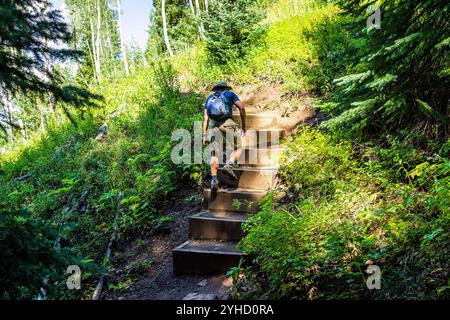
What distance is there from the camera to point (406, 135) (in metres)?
5.53

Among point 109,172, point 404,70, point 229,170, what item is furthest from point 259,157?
point 109,172

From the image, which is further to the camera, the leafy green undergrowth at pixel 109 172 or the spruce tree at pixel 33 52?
the leafy green undergrowth at pixel 109 172

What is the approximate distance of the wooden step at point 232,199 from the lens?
21.6ft

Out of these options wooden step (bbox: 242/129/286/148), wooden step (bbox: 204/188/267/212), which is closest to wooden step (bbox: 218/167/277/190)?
wooden step (bbox: 204/188/267/212)

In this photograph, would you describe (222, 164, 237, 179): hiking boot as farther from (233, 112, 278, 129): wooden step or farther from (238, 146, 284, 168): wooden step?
(233, 112, 278, 129): wooden step

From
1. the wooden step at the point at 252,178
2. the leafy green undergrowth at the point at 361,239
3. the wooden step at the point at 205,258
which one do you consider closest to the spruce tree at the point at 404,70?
the leafy green undergrowth at the point at 361,239

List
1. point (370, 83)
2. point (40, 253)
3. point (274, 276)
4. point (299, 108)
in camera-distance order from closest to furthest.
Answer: point (40, 253), point (274, 276), point (370, 83), point (299, 108)

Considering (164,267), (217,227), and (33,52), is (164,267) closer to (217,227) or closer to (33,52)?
(217,227)

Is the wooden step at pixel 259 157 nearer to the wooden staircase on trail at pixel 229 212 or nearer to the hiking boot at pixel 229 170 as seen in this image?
the wooden staircase on trail at pixel 229 212

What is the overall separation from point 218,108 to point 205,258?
3.03m

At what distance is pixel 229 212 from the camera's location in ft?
22.0

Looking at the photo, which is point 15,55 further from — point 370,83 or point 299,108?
point 299,108
